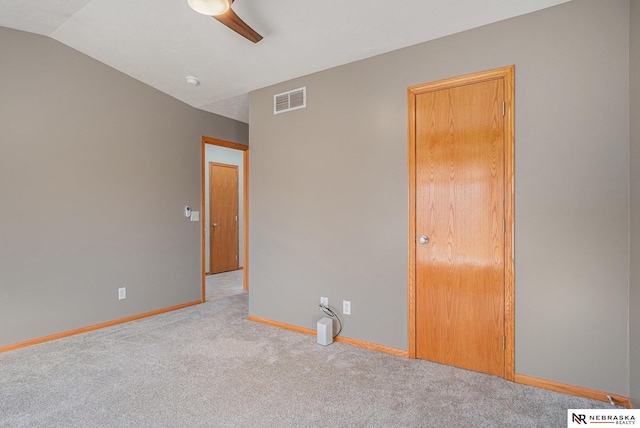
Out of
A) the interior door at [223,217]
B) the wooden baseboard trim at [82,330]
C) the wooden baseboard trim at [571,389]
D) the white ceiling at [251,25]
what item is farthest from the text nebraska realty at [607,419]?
the interior door at [223,217]

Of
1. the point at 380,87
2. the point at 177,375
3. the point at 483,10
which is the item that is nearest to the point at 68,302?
the point at 177,375

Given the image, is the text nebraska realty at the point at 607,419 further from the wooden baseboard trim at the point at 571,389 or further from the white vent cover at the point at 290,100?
the white vent cover at the point at 290,100

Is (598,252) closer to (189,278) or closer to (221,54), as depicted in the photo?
(221,54)

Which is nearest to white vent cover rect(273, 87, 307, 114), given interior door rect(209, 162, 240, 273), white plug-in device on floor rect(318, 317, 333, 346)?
white plug-in device on floor rect(318, 317, 333, 346)

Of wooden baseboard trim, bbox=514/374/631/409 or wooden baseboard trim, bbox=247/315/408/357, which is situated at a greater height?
wooden baseboard trim, bbox=514/374/631/409

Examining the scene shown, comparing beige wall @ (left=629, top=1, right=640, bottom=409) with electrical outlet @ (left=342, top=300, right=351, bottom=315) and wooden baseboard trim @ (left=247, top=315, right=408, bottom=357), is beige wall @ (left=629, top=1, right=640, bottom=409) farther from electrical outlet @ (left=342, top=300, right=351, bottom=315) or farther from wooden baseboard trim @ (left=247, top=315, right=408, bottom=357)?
electrical outlet @ (left=342, top=300, right=351, bottom=315)

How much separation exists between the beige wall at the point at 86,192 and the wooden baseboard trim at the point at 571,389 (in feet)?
11.8

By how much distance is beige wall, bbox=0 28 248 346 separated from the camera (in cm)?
278

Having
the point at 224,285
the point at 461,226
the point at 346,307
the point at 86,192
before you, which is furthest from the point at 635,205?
the point at 224,285

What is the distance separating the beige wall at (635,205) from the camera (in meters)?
1.72

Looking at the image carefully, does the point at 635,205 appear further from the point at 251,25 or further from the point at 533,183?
the point at 251,25

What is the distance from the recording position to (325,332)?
9.13 ft

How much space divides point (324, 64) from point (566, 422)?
3.05m

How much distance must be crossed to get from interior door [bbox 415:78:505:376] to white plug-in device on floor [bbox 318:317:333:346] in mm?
742
